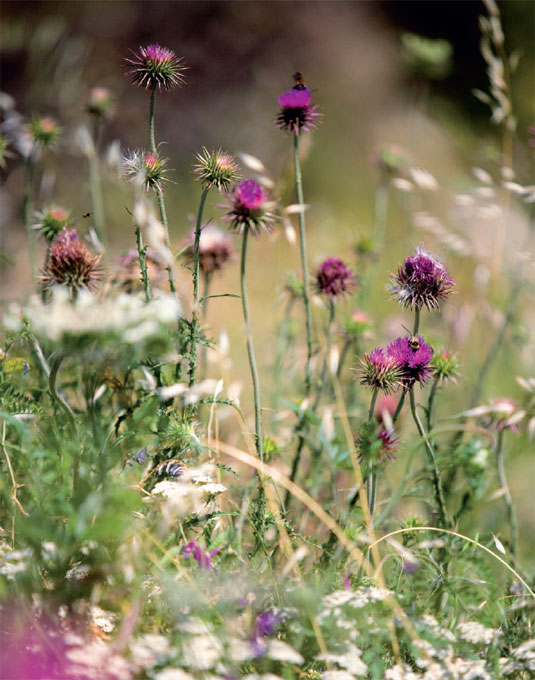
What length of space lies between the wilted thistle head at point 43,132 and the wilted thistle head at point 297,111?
924mm

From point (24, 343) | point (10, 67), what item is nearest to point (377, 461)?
point (24, 343)

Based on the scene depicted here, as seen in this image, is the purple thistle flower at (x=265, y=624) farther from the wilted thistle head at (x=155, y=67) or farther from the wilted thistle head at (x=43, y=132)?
the wilted thistle head at (x=43, y=132)

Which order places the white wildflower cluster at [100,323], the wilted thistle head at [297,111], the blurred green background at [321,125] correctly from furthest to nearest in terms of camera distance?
the blurred green background at [321,125], the wilted thistle head at [297,111], the white wildflower cluster at [100,323]

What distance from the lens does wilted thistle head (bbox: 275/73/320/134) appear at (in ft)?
5.16

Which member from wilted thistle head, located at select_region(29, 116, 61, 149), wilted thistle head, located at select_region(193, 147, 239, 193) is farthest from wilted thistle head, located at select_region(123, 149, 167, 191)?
wilted thistle head, located at select_region(29, 116, 61, 149)

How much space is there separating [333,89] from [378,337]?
290cm

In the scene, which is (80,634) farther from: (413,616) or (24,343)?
(24,343)

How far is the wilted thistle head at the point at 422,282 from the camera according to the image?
137 centimetres

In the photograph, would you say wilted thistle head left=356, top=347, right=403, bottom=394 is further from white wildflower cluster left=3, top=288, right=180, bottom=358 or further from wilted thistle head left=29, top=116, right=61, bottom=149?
wilted thistle head left=29, top=116, right=61, bottom=149

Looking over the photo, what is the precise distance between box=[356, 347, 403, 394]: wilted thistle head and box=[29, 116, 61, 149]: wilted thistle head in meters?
1.40

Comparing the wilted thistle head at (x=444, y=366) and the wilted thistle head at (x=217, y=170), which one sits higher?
the wilted thistle head at (x=217, y=170)

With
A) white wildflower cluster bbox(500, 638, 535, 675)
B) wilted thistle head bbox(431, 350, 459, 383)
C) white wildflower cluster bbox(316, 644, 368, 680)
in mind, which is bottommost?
white wildflower cluster bbox(500, 638, 535, 675)

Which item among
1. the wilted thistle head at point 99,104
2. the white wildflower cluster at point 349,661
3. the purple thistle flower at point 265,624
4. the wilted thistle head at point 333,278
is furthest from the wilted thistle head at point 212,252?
the white wildflower cluster at point 349,661

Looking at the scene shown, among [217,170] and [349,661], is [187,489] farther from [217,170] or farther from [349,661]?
[217,170]
